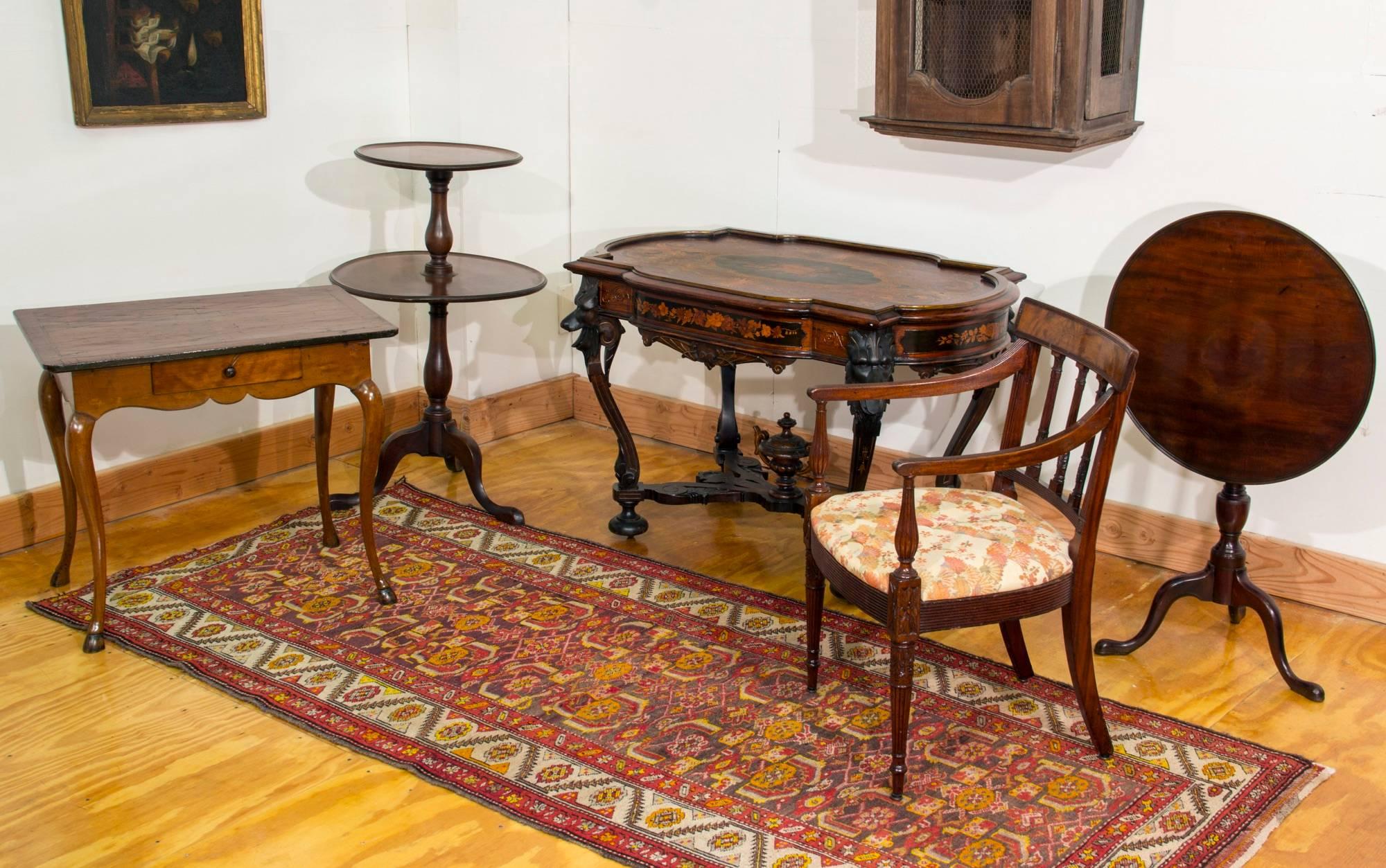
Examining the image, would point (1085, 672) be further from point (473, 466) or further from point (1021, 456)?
point (473, 466)

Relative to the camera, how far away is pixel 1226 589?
3.66 metres

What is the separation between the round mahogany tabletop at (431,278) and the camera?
167 inches

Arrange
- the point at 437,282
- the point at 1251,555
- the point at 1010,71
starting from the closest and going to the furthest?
1. the point at 1010,71
2. the point at 1251,555
3. the point at 437,282

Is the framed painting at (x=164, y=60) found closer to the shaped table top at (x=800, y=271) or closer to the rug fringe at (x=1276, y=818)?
the shaped table top at (x=800, y=271)

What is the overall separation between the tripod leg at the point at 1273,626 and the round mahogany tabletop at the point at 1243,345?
28 cm

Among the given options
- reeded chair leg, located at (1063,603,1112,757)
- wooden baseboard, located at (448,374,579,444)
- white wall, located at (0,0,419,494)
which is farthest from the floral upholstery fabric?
white wall, located at (0,0,419,494)

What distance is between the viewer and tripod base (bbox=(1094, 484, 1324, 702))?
11.7ft

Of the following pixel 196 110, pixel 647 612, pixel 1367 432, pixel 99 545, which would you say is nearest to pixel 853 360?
pixel 647 612

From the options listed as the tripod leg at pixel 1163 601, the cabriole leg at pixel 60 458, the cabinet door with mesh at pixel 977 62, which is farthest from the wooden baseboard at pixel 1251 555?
the cabriole leg at pixel 60 458

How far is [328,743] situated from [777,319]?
1.55 m

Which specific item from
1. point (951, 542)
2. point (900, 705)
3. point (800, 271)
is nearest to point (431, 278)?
point (800, 271)

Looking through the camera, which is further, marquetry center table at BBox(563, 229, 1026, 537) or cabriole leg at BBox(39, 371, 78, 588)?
cabriole leg at BBox(39, 371, 78, 588)

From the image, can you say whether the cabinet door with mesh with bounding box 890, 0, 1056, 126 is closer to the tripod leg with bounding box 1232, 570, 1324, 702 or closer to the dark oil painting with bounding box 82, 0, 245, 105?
the tripod leg with bounding box 1232, 570, 1324, 702

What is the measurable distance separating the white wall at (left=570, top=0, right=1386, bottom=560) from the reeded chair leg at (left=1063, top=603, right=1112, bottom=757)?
48.0 inches
